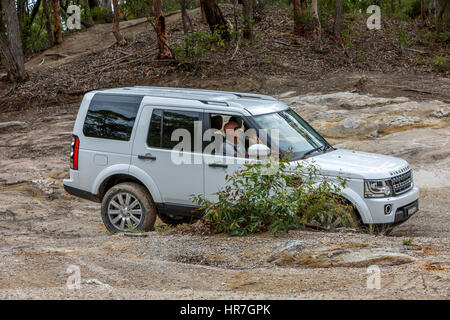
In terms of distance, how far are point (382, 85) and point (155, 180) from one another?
9828 millimetres

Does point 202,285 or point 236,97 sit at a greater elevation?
point 236,97

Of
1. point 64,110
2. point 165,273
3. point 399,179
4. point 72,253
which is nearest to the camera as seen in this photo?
point 165,273

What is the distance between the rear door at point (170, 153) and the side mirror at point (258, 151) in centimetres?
72

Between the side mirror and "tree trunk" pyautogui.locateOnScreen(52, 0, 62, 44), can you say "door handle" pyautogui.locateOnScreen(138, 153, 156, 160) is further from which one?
"tree trunk" pyautogui.locateOnScreen(52, 0, 62, 44)

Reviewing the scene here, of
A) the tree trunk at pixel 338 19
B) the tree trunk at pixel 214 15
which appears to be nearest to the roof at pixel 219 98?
the tree trunk at pixel 214 15

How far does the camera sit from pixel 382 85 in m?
15.8

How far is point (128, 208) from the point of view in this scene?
8031 mm

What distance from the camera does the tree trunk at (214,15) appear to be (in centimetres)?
1978

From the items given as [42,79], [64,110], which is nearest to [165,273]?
[64,110]

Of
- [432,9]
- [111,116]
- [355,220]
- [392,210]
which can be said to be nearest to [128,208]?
[111,116]

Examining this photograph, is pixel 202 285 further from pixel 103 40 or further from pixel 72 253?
pixel 103 40

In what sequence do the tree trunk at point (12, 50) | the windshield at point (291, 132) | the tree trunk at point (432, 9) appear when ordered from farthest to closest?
the tree trunk at point (432, 9)
the tree trunk at point (12, 50)
the windshield at point (291, 132)

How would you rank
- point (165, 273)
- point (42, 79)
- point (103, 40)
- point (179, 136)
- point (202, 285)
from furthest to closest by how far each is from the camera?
point (103, 40), point (42, 79), point (179, 136), point (165, 273), point (202, 285)

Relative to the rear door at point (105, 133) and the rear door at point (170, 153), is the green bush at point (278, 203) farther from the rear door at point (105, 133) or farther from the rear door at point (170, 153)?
the rear door at point (105, 133)
